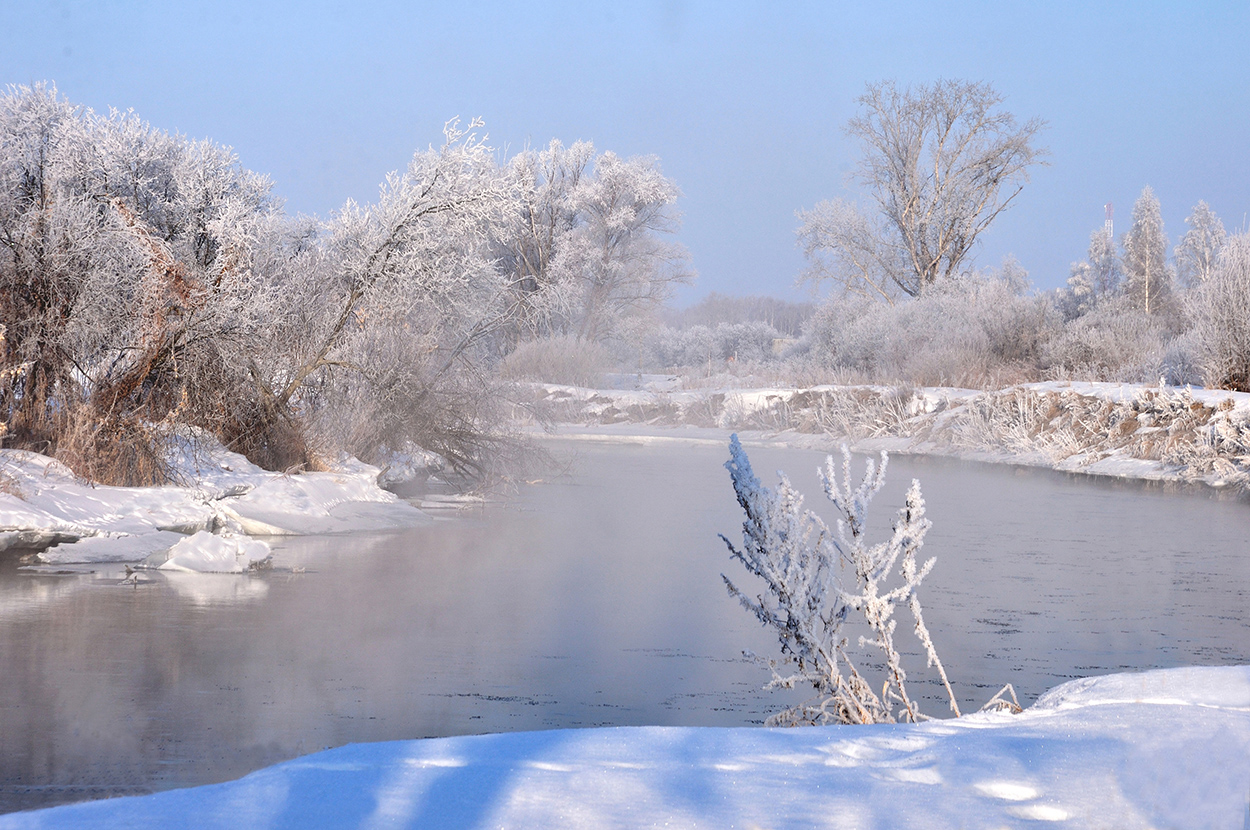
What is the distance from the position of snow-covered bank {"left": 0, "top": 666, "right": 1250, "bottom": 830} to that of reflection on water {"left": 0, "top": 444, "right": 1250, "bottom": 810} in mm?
1151

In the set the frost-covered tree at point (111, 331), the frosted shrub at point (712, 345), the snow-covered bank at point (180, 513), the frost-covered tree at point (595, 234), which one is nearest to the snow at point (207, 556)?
the snow-covered bank at point (180, 513)

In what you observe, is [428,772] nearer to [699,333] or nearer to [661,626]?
[661,626]

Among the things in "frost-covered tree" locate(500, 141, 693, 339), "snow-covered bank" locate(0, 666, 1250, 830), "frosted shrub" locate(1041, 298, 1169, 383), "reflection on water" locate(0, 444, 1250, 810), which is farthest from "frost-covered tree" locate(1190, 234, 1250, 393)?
"frost-covered tree" locate(500, 141, 693, 339)

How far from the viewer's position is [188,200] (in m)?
10.8

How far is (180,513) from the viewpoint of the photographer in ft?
25.1

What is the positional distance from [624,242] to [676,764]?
34862 mm

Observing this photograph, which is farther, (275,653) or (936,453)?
(936,453)

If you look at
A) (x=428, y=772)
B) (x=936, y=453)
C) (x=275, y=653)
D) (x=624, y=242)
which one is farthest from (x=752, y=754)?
(x=624, y=242)

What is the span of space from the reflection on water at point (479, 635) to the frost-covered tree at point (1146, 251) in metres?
34.4

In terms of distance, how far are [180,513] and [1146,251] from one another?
41.2 metres

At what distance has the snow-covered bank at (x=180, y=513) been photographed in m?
6.82

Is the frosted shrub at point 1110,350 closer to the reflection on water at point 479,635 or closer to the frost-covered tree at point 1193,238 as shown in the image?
→ the reflection on water at point 479,635

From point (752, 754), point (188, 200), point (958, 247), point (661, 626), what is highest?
point (958, 247)

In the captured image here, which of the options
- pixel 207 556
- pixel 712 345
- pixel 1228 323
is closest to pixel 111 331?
pixel 207 556
